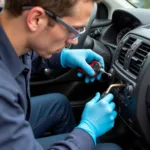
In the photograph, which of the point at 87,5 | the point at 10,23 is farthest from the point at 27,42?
the point at 87,5

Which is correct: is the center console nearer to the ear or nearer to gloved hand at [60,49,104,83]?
gloved hand at [60,49,104,83]

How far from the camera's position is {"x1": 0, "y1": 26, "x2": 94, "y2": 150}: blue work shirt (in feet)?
2.52

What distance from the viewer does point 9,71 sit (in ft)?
2.91

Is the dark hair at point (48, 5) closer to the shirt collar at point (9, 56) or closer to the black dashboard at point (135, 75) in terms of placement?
the shirt collar at point (9, 56)

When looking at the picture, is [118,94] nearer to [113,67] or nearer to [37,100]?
[113,67]

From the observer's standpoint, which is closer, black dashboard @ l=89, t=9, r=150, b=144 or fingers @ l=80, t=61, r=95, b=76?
black dashboard @ l=89, t=9, r=150, b=144

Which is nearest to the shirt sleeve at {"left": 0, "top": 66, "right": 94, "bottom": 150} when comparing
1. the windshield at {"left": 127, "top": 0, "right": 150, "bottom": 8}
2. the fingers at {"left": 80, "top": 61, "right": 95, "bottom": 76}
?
the fingers at {"left": 80, "top": 61, "right": 95, "bottom": 76}

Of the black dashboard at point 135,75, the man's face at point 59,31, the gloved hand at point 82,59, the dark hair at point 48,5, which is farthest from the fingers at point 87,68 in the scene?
the dark hair at point 48,5

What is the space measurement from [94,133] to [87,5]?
1.30ft

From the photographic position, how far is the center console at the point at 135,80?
121cm

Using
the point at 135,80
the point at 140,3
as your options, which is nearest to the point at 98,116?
the point at 135,80

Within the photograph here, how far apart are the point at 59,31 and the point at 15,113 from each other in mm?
274

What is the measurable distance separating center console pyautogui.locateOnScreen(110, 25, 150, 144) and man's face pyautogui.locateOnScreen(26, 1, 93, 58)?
38 centimetres

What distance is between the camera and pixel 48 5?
2.77 feet
